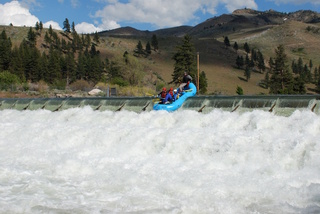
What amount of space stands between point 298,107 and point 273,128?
1.55m

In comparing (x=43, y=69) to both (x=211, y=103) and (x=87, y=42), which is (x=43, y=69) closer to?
(x=87, y=42)

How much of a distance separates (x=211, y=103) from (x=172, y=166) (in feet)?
15.5

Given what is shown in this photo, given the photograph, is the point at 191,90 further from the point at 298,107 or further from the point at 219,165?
the point at 219,165

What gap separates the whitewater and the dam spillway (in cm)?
57

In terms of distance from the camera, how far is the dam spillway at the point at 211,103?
35.0 ft

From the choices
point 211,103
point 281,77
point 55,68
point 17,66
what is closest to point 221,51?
point 55,68

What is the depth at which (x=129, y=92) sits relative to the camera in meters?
39.3

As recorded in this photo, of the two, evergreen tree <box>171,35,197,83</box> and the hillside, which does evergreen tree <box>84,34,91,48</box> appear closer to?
the hillside

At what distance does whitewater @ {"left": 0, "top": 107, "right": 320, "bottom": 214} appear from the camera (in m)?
6.04

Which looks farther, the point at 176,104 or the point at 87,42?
the point at 87,42

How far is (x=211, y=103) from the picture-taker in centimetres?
1253

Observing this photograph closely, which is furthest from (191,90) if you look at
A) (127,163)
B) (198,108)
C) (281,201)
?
(281,201)

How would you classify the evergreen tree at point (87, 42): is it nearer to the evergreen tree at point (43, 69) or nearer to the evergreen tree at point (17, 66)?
the evergreen tree at point (43, 69)

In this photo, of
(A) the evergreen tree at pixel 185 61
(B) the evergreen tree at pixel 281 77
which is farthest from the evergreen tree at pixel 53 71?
(B) the evergreen tree at pixel 281 77
